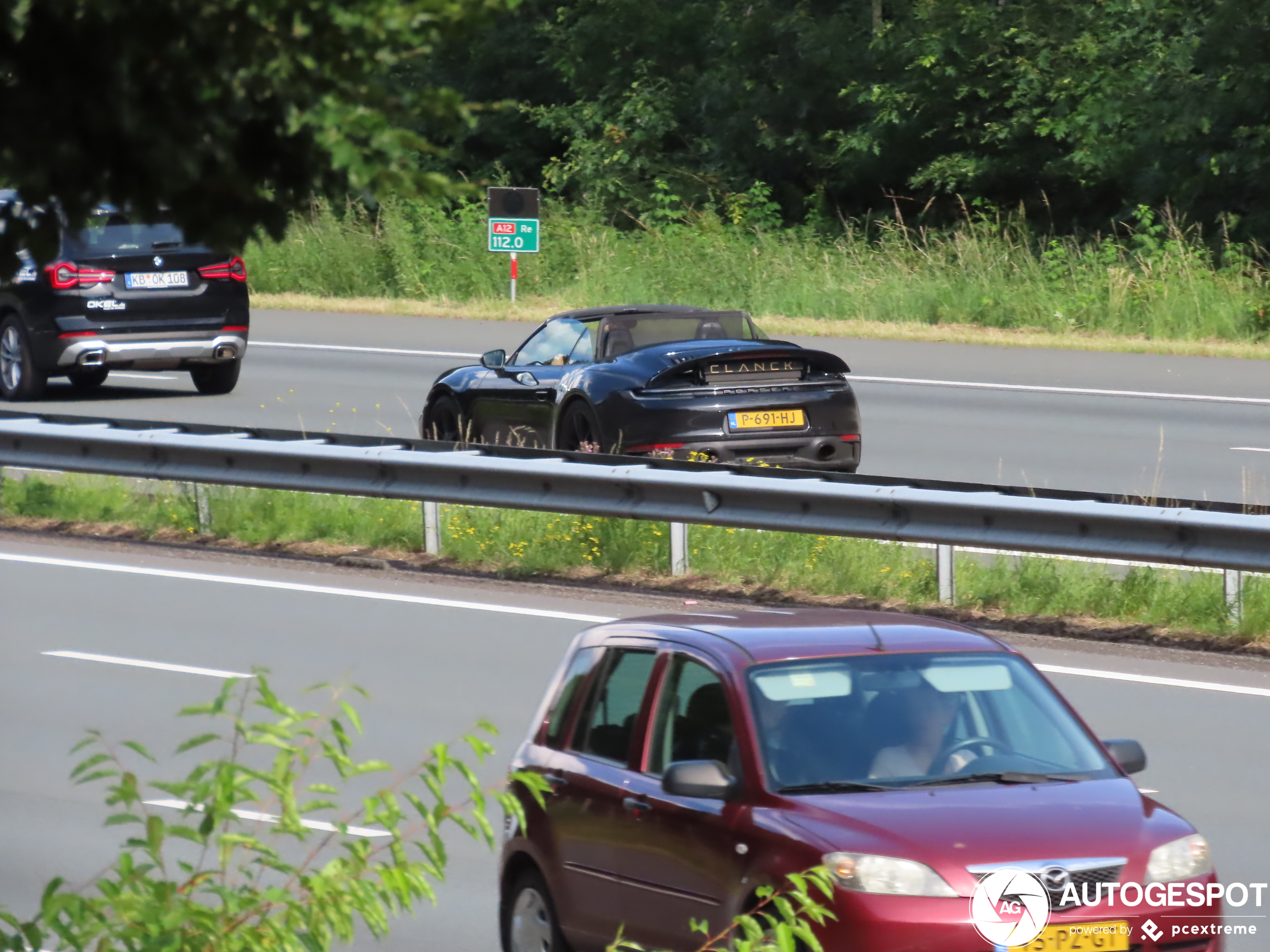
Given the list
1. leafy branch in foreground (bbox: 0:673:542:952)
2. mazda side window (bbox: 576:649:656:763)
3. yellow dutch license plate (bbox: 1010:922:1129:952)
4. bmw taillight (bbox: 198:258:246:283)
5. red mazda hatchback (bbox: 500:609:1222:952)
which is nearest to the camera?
leafy branch in foreground (bbox: 0:673:542:952)

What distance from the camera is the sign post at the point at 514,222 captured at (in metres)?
34.0

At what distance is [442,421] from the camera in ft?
61.0

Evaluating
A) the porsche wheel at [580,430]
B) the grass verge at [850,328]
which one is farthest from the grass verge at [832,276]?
the porsche wheel at [580,430]

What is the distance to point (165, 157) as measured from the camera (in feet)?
10.5

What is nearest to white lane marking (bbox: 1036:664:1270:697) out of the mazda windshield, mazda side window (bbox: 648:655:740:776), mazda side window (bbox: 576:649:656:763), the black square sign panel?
the mazda windshield

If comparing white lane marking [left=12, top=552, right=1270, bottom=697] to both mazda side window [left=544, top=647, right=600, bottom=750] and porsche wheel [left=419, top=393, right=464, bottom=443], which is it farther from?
porsche wheel [left=419, top=393, right=464, bottom=443]

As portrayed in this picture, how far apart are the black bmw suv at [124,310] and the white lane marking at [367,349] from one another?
15.5 ft

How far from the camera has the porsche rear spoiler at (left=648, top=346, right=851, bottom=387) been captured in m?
15.2

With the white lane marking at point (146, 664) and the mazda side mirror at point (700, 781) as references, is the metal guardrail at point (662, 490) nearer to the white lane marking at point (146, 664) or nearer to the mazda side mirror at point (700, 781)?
the white lane marking at point (146, 664)

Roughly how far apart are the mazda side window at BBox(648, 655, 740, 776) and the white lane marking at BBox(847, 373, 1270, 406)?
677 inches

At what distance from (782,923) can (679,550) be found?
9.22 m

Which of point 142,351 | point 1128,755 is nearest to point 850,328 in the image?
point 142,351

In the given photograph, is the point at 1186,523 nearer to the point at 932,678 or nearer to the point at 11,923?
the point at 932,678

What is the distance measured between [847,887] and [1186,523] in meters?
6.91
